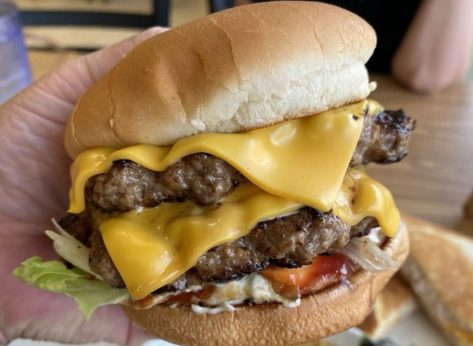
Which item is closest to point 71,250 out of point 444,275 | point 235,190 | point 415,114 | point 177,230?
point 177,230

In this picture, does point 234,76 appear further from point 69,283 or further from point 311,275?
point 69,283

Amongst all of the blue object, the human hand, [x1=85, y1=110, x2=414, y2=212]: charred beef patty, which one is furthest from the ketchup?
the blue object

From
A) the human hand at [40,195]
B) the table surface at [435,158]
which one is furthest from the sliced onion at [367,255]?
the table surface at [435,158]

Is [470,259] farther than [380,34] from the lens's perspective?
No

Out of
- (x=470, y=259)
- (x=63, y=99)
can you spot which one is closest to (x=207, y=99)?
(x=63, y=99)

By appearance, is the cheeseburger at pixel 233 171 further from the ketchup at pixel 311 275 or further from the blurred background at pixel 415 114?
the blurred background at pixel 415 114

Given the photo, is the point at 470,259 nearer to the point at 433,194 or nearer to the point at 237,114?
the point at 433,194

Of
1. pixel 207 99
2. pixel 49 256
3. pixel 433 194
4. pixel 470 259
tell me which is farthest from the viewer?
pixel 433 194
